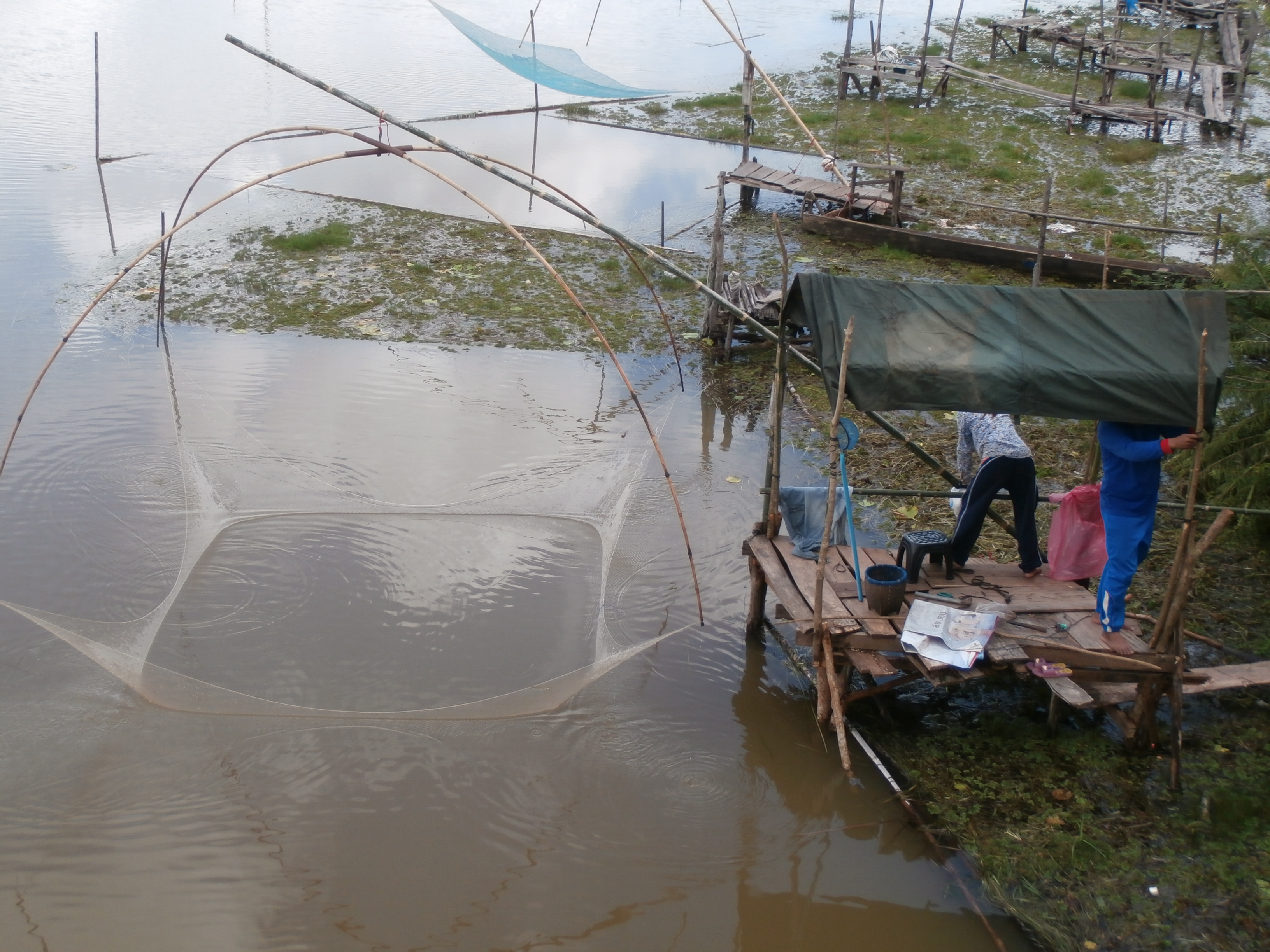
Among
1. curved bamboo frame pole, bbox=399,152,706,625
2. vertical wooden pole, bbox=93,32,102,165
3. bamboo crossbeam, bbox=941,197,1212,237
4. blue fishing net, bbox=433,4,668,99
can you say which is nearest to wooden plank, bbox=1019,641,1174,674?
curved bamboo frame pole, bbox=399,152,706,625

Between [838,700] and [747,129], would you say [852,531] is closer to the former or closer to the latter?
[838,700]

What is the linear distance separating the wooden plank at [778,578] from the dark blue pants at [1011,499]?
0.85 metres

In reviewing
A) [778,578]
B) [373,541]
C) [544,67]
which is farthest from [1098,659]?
[544,67]

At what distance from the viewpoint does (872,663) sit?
430cm

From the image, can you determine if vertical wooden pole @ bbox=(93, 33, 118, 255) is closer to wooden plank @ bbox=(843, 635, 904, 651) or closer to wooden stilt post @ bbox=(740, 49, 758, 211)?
wooden stilt post @ bbox=(740, 49, 758, 211)

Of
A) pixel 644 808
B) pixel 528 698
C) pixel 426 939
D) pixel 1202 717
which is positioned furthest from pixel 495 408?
pixel 1202 717

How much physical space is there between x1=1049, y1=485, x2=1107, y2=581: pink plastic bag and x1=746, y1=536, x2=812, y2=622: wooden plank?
4.43 ft

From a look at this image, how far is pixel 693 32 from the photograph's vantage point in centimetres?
2345

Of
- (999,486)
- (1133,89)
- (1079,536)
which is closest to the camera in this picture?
(999,486)

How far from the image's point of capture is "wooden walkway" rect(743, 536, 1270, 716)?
4180mm

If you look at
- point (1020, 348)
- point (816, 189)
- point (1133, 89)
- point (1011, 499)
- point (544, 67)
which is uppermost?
point (1133, 89)

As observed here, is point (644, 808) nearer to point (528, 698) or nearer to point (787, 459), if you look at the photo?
point (528, 698)

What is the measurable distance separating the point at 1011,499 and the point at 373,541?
12.0 feet

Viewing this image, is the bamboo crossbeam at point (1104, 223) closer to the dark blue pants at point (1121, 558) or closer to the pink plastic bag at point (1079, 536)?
the pink plastic bag at point (1079, 536)
